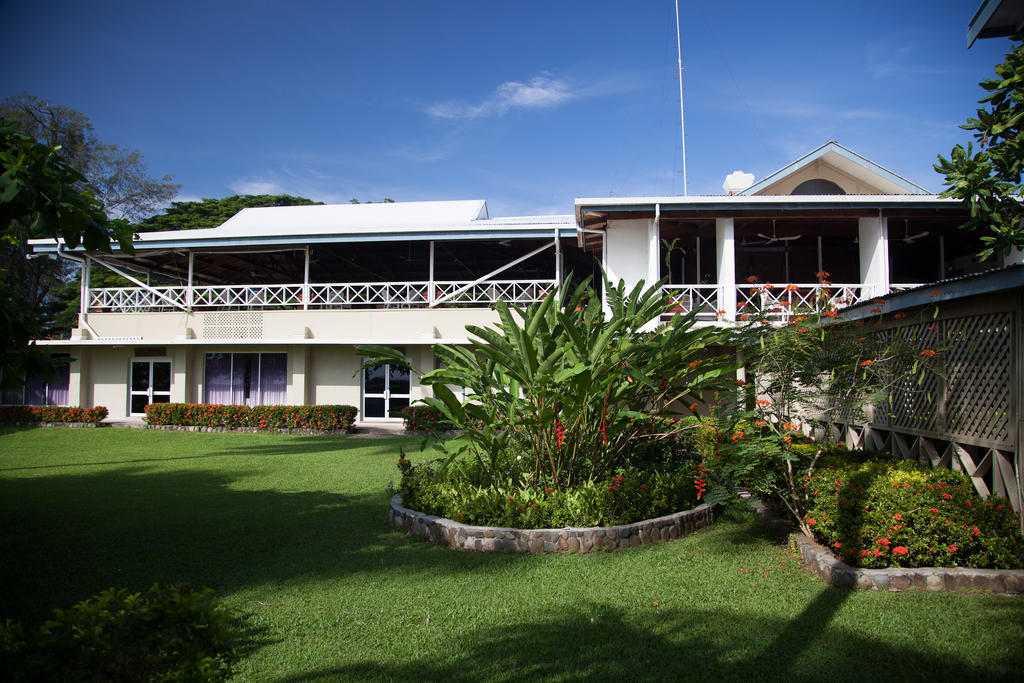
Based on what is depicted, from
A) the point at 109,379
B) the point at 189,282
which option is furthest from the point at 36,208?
the point at 109,379

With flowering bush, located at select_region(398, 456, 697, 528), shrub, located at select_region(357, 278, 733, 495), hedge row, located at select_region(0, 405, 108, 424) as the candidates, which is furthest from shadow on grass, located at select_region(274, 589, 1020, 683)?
hedge row, located at select_region(0, 405, 108, 424)

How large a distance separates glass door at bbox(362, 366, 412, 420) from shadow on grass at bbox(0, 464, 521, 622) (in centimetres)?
931

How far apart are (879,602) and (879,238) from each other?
38.1 ft

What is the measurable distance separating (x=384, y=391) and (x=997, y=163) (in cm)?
1583

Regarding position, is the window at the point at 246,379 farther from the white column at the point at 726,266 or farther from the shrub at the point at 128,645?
the shrub at the point at 128,645

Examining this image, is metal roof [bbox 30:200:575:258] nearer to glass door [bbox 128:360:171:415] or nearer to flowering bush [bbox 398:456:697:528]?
glass door [bbox 128:360:171:415]

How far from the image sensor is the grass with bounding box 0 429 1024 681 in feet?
12.2

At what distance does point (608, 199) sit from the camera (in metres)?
14.2

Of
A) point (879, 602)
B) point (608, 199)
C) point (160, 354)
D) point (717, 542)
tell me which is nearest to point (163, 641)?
point (879, 602)

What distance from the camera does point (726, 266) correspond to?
14008 mm

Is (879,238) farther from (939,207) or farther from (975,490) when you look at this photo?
(975,490)

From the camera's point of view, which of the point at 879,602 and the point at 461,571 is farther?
the point at 461,571

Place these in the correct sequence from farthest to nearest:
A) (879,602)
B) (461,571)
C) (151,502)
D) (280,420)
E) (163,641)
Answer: (280,420)
(151,502)
(461,571)
(879,602)
(163,641)

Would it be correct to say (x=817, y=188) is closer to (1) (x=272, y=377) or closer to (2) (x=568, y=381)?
(2) (x=568, y=381)
